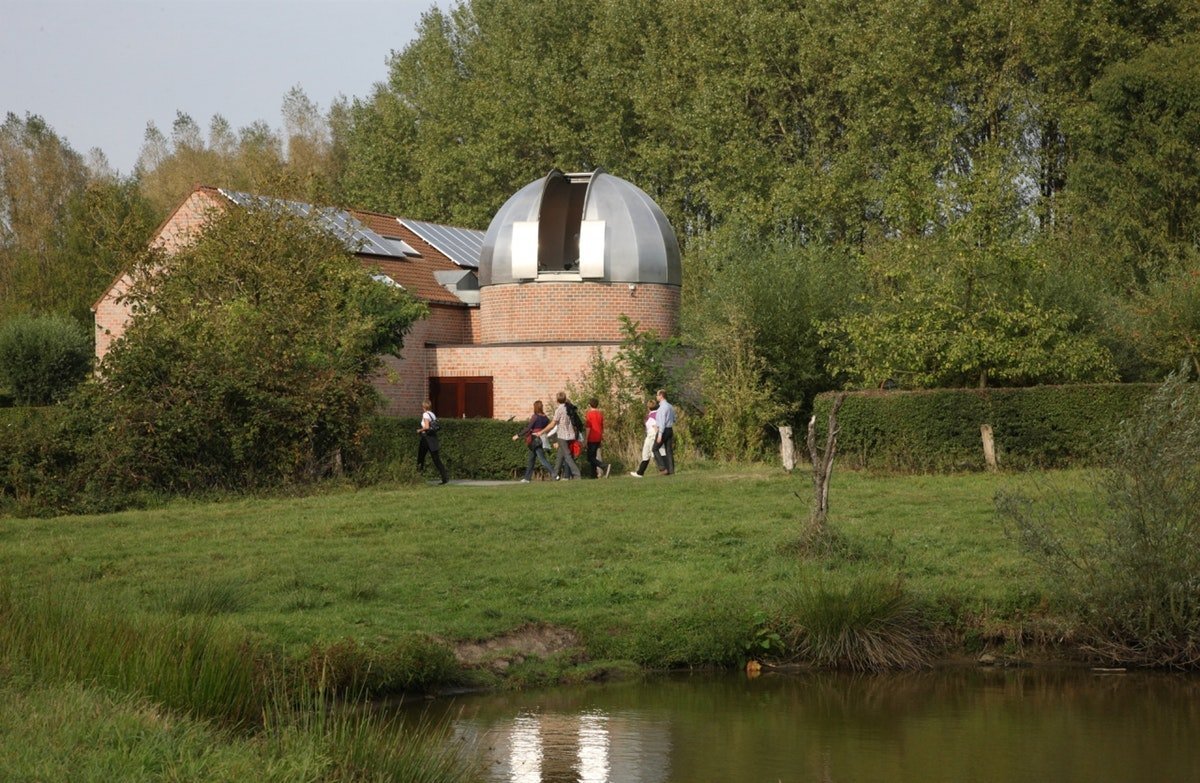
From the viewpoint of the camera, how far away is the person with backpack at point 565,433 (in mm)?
25156

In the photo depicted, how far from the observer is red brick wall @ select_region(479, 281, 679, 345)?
114 feet

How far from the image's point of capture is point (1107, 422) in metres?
23.4

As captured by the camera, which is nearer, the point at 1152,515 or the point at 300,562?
the point at 1152,515

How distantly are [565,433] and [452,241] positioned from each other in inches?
820

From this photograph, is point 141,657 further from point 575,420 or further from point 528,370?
point 528,370

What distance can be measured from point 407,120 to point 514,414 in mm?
27662

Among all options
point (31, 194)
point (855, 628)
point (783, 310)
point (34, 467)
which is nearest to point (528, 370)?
point (783, 310)

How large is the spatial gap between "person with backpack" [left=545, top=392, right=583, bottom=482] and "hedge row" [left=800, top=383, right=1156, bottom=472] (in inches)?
Answer: 199

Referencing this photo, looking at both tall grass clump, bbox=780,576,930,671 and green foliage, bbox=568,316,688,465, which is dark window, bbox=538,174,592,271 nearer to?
green foliage, bbox=568,316,688,465

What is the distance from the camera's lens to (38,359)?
4184cm

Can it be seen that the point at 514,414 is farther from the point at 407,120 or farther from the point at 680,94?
the point at 407,120

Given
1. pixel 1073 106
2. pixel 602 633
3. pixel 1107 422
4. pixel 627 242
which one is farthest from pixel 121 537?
pixel 1073 106

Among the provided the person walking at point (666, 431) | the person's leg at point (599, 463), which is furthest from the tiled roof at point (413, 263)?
the person walking at point (666, 431)

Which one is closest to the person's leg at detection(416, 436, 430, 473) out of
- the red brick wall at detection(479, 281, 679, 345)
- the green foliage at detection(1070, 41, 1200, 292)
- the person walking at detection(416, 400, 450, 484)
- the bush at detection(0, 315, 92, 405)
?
the person walking at detection(416, 400, 450, 484)
